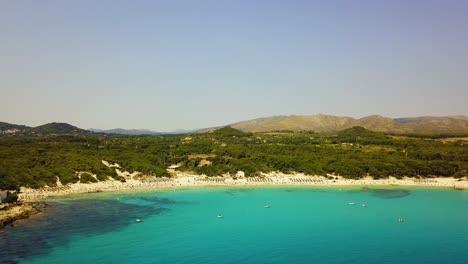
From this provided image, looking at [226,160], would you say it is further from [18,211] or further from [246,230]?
[18,211]

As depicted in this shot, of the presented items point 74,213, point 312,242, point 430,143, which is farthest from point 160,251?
point 430,143

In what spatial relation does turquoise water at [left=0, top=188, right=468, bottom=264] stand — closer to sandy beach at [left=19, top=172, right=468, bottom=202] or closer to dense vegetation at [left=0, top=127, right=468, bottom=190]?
sandy beach at [left=19, top=172, right=468, bottom=202]

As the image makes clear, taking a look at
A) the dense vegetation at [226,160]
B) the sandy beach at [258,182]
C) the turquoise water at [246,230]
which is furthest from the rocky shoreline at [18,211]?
the sandy beach at [258,182]

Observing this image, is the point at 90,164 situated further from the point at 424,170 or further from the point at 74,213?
the point at 424,170

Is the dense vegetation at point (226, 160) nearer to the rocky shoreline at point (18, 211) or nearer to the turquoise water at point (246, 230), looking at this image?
the rocky shoreline at point (18, 211)

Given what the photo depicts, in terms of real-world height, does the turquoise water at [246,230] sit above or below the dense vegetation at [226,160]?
below

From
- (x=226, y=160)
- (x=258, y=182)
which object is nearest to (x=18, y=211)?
(x=258, y=182)
